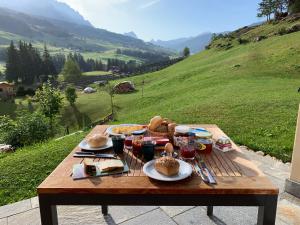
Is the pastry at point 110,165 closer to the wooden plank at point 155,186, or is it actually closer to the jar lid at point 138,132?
the wooden plank at point 155,186

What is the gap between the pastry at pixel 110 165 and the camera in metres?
2.36

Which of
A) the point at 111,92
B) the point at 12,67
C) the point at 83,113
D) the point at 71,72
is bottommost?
the point at 83,113

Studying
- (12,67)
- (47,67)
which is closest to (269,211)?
(12,67)

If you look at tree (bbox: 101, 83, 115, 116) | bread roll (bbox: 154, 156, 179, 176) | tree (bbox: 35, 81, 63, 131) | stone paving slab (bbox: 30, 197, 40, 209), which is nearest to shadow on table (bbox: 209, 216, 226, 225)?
bread roll (bbox: 154, 156, 179, 176)

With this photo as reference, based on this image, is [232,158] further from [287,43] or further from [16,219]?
[287,43]

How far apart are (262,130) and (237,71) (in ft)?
55.8

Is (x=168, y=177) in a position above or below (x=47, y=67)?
below

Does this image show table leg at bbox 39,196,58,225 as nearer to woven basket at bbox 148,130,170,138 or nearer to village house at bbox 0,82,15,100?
woven basket at bbox 148,130,170,138

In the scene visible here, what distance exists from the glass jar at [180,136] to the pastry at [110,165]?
70 centimetres

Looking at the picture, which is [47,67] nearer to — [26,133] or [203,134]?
[26,133]

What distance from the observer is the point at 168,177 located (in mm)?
2215

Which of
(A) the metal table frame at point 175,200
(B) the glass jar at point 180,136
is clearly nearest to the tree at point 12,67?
(B) the glass jar at point 180,136

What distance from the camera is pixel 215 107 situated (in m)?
11.4

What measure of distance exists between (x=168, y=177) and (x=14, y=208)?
290 cm
